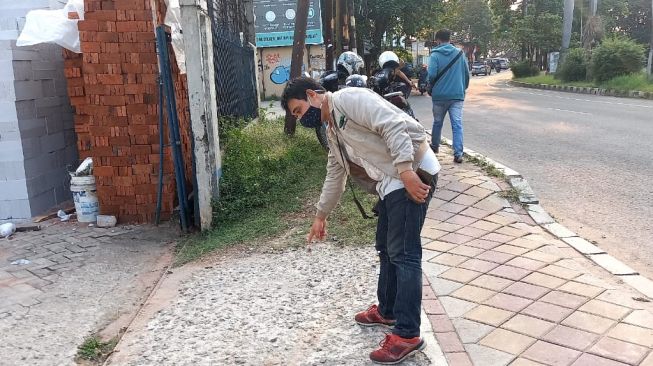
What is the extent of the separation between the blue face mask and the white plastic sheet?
384cm

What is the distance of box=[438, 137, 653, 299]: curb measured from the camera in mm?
3619

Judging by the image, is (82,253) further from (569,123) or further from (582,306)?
(569,123)

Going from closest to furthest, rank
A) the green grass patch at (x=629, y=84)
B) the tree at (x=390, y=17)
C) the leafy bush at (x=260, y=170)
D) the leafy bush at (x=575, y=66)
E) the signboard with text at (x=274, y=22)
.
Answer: the leafy bush at (x=260, y=170)
the green grass patch at (x=629, y=84)
the signboard with text at (x=274, y=22)
the leafy bush at (x=575, y=66)
the tree at (x=390, y=17)

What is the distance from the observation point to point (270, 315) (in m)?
3.46

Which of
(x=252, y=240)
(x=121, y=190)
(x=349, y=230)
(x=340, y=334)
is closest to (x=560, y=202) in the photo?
(x=349, y=230)

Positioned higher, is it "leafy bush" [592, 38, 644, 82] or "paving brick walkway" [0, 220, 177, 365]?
"leafy bush" [592, 38, 644, 82]

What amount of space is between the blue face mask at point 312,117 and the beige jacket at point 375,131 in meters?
0.07

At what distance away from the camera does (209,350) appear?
3.07m

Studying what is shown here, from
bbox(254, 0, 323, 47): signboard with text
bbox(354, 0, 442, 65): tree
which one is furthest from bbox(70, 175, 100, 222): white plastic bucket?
bbox(354, 0, 442, 65): tree

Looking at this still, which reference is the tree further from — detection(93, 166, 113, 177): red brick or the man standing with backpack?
detection(93, 166, 113, 177): red brick

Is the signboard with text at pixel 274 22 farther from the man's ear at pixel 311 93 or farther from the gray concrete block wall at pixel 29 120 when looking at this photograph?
the man's ear at pixel 311 93

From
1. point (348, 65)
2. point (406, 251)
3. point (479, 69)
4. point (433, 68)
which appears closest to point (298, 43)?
point (348, 65)

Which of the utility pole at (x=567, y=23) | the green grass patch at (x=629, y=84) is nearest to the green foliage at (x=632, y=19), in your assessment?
the utility pole at (x=567, y=23)

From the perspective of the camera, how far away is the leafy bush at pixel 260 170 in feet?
18.6
